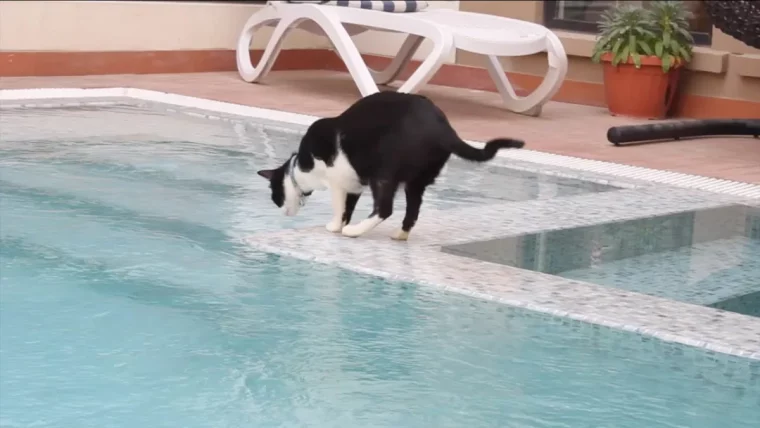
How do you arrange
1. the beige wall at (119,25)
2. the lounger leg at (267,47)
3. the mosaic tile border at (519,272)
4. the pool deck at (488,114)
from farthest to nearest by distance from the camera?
the beige wall at (119,25) < the lounger leg at (267,47) < the pool deck at (488,114) < the mosaic tile border at (519,272)

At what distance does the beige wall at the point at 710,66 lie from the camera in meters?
6.98

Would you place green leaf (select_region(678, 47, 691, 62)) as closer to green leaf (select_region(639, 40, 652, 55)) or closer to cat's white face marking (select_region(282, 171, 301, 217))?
green leaf (select_region(639, 40, 652, 55))

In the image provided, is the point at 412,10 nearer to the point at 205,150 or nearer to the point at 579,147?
the point at 579,147

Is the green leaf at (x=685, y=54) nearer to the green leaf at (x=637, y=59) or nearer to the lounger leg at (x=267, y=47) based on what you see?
the green leaf at (x=637, y=59)

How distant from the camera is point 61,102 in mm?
6246

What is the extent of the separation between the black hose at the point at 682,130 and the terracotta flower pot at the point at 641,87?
75cm

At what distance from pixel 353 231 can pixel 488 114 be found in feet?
11.4

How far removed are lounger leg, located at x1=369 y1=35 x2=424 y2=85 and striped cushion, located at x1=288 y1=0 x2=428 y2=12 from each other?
0.54 meters

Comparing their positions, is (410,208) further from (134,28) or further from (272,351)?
(134,28)

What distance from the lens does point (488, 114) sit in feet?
22.4

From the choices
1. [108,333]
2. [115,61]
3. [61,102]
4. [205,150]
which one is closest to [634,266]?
[108,333]

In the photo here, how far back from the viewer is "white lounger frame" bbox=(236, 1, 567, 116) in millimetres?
6238

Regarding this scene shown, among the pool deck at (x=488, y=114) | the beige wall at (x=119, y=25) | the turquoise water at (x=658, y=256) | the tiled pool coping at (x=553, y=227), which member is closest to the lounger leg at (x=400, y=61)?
the pool deck at (x=488, y=114)

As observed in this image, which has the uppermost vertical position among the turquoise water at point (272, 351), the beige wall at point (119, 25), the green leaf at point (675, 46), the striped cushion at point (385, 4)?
the striped cushion at point (385, 4)
